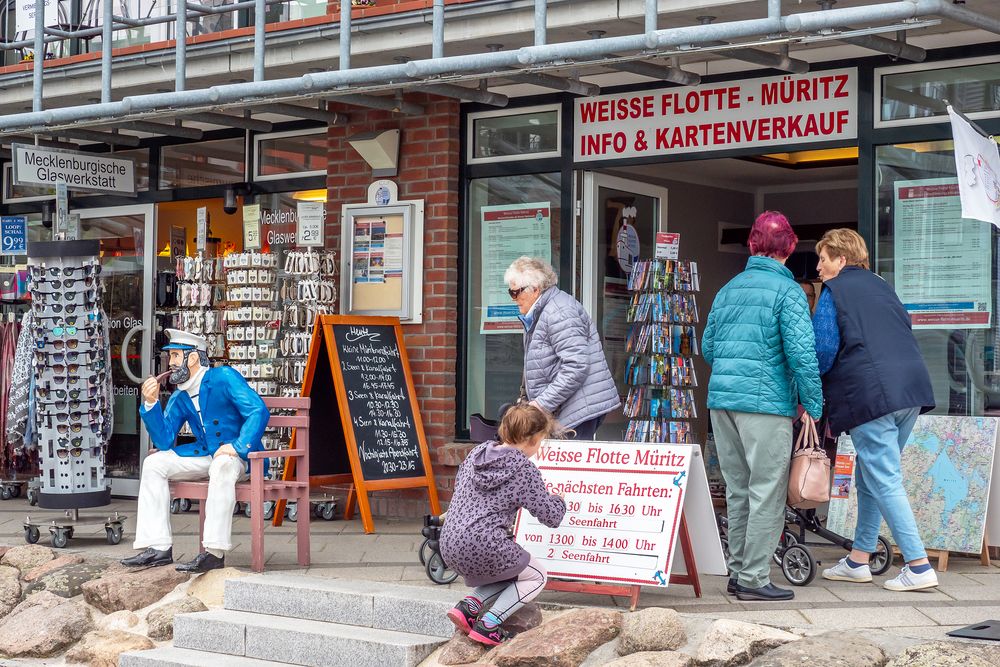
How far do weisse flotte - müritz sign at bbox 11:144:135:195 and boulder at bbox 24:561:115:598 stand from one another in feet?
10.1

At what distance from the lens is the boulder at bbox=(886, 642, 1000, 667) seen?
5.12 meters

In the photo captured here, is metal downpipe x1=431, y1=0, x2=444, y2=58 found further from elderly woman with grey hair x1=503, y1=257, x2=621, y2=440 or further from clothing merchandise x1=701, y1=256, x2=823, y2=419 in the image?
clothing merchandise x1=701, y1=256, x2=823, y2=419

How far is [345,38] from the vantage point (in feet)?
24.2

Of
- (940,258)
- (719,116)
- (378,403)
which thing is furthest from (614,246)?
(940,258)

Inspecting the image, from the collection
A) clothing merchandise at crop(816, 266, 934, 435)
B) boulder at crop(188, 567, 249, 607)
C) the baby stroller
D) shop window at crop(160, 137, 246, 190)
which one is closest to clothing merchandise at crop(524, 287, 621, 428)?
the baby stroller

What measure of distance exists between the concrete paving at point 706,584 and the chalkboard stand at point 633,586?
3.7 inches

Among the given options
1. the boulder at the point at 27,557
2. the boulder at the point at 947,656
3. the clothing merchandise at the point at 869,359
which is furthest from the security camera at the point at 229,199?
the boulder at the point at 947,656

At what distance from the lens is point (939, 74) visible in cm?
786

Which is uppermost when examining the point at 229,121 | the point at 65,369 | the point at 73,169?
the point at 229,121

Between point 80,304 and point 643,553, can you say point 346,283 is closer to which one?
point 80,304

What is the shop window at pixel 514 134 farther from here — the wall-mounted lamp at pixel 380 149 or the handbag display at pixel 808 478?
the handbag display at pixel 808 478

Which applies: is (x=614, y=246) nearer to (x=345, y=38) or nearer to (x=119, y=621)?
(x=345, y=38)

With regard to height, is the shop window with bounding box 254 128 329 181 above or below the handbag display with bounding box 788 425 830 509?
above

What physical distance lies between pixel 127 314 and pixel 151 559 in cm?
442
